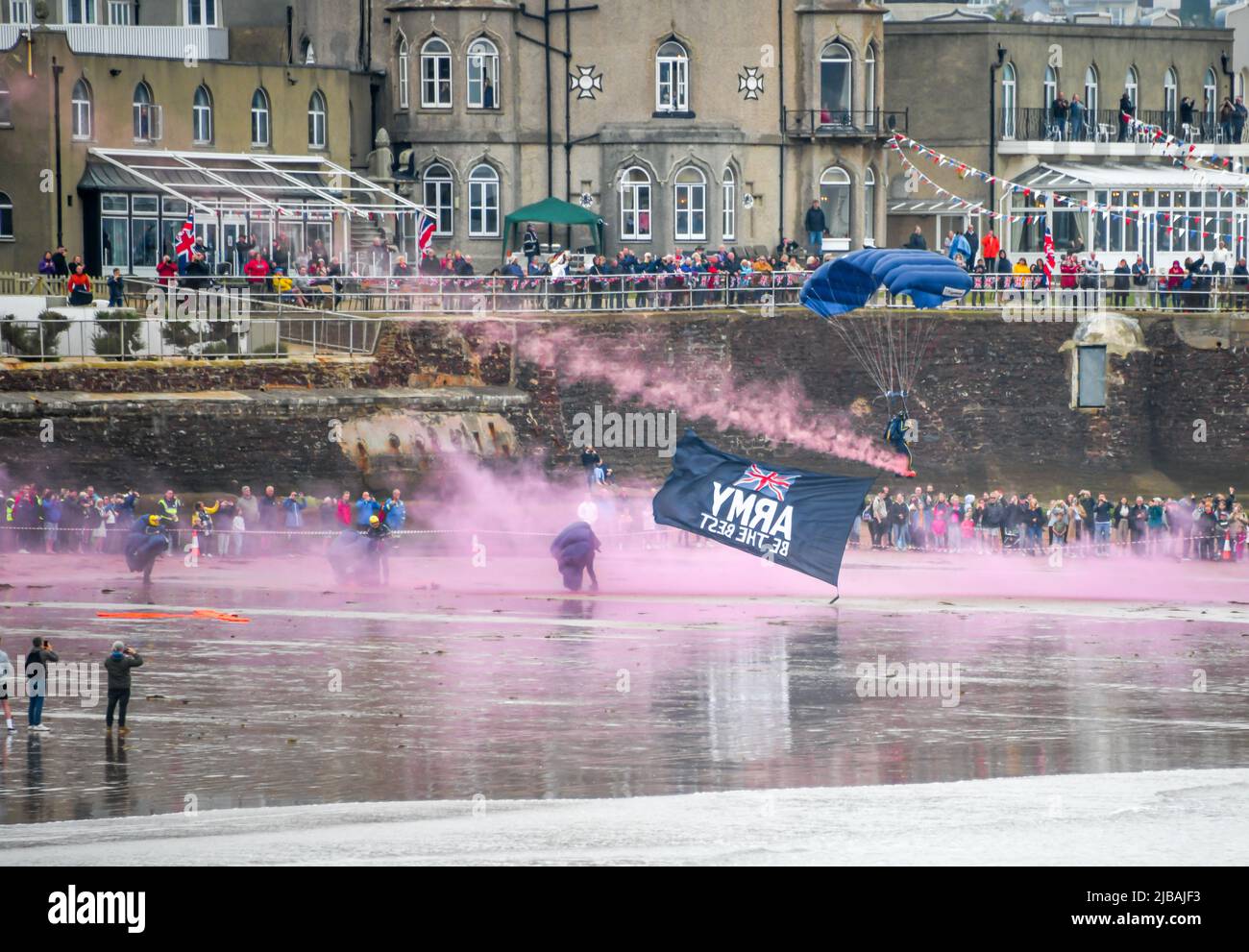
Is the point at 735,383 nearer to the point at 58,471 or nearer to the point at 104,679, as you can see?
the point at 58,471

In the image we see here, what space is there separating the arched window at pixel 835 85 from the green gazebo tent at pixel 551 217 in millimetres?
6815

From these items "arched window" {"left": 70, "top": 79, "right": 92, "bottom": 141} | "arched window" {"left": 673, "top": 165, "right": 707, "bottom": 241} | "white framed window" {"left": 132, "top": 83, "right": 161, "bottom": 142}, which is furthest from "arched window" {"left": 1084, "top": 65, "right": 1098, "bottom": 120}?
"arched window" {"left": 70, "top": 79, "right": 92, "bottom": 141}

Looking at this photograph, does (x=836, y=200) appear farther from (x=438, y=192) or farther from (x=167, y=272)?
(x=167, y=272)

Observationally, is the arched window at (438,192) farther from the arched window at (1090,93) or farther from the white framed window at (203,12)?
the arched window at (1090,93)

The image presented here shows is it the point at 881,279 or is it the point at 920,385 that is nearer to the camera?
the point at 881,279

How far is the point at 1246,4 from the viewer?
6781cm

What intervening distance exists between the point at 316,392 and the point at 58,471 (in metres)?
5.69

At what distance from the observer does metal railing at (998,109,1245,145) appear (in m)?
61.9

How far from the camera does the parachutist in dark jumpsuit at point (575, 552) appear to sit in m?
38.1

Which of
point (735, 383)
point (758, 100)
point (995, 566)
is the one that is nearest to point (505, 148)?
point (758, 100)

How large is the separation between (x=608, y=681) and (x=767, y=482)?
5.76 meters

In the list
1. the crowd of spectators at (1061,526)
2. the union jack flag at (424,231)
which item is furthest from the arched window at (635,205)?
the crowd of spectators at (1061,526)

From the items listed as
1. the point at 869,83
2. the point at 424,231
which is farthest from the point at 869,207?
the point at 424,231

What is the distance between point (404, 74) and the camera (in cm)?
5791
